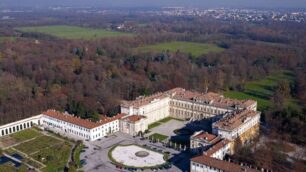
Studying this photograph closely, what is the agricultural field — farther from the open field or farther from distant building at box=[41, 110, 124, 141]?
the open field

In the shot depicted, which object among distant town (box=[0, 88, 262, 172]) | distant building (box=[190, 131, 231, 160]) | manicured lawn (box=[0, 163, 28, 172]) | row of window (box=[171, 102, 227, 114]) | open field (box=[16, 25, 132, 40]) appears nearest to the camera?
manicured lawn (box=[0, 163, 28, 172])

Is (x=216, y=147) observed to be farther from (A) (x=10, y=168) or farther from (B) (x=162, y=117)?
(A) (x=10, y=168)

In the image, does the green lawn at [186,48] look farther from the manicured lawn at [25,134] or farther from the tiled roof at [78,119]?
the manicured lawn at [25,134]

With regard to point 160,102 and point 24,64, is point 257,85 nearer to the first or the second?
point 160,102

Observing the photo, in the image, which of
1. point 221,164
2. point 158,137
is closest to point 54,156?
point 158,137

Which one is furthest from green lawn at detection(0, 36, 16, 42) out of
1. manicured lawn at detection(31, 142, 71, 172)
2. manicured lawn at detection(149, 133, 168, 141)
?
manicured lawn at detection(149, 133, 168, 141)

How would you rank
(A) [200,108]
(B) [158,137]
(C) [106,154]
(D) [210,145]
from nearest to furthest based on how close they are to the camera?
(D) [210,145] < (C) [106,154] < (B) [158,137] < (A) [200,108]
